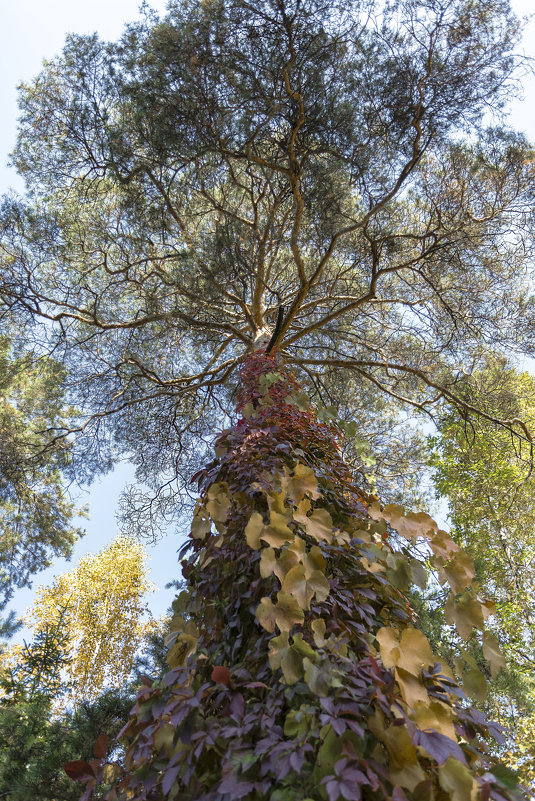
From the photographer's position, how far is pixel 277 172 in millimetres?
4891

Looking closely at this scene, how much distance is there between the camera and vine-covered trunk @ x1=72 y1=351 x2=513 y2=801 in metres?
0.93

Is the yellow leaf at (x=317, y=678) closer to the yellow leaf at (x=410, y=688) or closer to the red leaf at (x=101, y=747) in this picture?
the yellow leaf at (x=410, y=688)

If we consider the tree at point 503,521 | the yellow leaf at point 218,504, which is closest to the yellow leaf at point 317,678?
the yellow leaf at point 218,504

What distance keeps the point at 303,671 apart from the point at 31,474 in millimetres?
5498

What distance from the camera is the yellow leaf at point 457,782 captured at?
0.87 m

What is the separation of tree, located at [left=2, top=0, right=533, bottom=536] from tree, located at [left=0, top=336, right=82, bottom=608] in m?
0.52

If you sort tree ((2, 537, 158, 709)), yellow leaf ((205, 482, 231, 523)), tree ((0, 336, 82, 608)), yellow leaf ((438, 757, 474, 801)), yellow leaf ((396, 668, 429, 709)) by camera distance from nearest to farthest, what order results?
yellow leaf ((438, 757, 474, 801)), yellow leaf ((396, 668, 429, 709)), yellow leaf ((205, 482, 231, 523)), tree ((0, 336, 82, 608)), tree ((2, 537, 158, 709))

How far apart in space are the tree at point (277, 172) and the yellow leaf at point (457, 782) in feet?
10.9

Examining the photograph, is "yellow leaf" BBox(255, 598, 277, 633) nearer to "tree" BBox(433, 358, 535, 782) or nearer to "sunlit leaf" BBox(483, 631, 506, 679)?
"sunlit leaf" BBox(483, 631, 506, 679)

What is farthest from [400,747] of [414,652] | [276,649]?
[276,649]

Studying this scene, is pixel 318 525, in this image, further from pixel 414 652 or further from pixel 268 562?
pixel 414 652

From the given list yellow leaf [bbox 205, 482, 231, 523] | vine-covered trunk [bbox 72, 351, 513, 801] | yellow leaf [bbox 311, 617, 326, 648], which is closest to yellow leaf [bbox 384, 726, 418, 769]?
vine-covered trunk [bbox 72, 351, 513, 801]

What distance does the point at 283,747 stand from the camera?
935mm

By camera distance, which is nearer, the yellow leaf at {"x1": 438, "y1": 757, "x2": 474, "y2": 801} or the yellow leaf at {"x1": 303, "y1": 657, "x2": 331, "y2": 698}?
the yellow leaf at {"x1": 438, "y1": 757, "x2": 474, "y2": 801}
